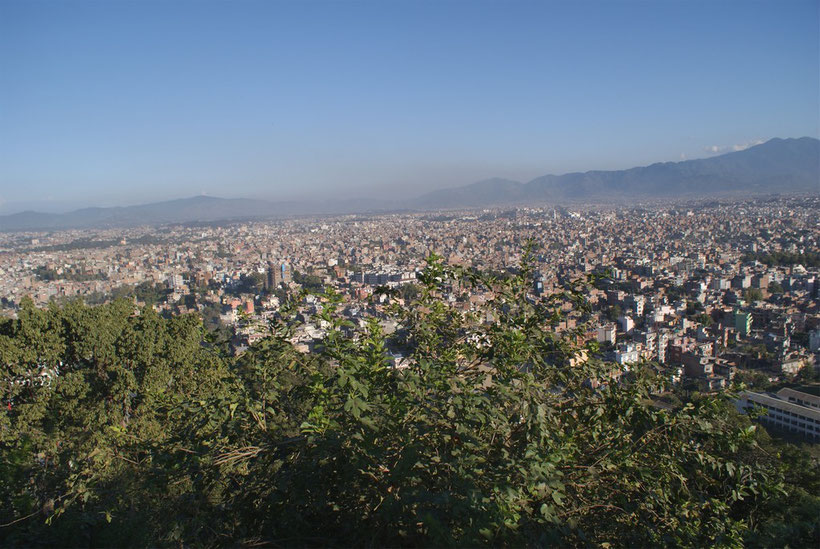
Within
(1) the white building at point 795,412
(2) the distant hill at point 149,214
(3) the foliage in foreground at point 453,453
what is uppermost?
(2) the distant hill at point 149,214

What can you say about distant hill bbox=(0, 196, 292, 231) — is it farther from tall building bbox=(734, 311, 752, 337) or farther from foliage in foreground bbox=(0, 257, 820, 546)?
foliage in foreground bbox=(0, 257, 820, 546)

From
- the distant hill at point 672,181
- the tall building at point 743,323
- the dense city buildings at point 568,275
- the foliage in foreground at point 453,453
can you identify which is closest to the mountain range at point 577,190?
the distant hill at point 672,181

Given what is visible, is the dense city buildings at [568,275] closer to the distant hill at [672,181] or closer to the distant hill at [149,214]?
the distant hill at [149,214]

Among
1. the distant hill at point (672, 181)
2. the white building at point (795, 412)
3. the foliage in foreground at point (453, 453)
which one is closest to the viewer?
the foliage in foreground at point (453, 453)

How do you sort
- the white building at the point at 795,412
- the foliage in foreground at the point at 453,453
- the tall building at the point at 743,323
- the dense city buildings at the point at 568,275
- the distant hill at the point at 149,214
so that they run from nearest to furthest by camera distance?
the foliage in foreground at the point at 453,453
the white building at the point at 795,412
the dense city buildings at the point at 568,275
the tall building at the point at 743,323
the distant hill at the point at 149,214

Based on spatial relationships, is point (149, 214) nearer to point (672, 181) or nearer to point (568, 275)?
point (568, 275)

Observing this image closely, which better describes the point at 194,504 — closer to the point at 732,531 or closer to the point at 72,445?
the point at 732,531

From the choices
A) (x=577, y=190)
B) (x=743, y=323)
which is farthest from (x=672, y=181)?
(x=743, y=323)
